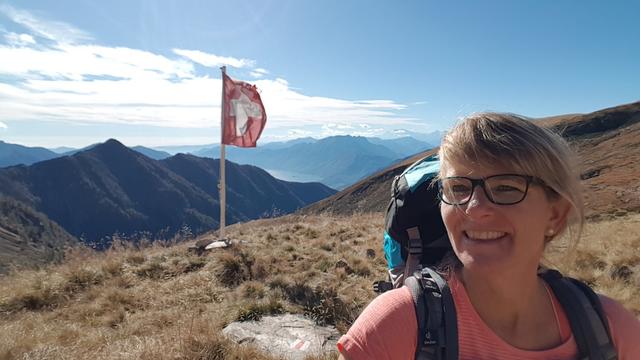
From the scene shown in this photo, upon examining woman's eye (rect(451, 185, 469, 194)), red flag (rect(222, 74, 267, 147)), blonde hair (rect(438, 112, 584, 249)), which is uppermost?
red flag (rect(222, 74, 267, 147))

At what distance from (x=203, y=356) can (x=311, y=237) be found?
711cm

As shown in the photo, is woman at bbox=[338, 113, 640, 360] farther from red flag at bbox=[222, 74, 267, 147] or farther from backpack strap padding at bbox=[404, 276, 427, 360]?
red flag at bbox=[222, 74, 267, 147]

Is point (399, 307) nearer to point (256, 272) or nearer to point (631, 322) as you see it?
point (631, 322)

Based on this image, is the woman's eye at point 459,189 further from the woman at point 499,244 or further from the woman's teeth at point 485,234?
the woman's teeth at point 485,234

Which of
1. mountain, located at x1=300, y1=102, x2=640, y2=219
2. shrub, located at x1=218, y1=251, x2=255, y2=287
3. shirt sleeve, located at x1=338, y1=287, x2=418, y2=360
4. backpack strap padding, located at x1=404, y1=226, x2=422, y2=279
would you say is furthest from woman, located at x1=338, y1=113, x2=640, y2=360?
shrub, located at x1=218, y1=251, x2=255, y2=287

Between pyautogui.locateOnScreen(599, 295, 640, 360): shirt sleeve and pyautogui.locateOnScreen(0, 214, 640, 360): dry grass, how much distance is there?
6.36ft

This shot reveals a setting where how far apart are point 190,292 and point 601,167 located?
40486 millimetres

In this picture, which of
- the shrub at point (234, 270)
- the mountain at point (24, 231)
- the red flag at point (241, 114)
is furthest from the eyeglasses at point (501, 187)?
the mountain at point (24, 231)

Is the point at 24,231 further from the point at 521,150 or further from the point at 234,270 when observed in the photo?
the point at 521,150

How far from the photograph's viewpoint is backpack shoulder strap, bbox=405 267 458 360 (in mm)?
1496

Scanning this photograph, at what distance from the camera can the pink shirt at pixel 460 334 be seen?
4.85 feet

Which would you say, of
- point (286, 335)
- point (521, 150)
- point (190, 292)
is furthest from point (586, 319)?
point (190, 292)

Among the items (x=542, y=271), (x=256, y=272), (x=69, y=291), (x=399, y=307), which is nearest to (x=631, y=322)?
(x=542, y=271)

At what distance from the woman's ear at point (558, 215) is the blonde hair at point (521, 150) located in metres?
0.02
